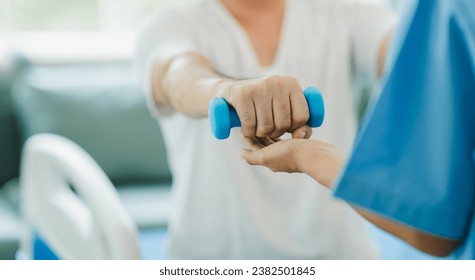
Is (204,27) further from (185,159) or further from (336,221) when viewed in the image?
(336,221)

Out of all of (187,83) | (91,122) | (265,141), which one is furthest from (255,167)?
(91,122)

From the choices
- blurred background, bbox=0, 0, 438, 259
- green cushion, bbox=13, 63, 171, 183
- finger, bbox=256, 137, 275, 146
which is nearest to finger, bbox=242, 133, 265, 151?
finger, bbox=256, 137, 275, 146

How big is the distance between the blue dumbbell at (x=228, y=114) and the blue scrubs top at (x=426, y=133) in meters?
0.06

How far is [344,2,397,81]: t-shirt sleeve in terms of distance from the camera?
119cm

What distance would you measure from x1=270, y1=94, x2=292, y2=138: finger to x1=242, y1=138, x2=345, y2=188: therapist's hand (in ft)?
0.06

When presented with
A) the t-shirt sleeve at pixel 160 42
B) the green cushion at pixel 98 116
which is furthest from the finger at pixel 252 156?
the green cushion at pixel 98 116

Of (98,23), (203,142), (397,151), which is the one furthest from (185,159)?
(98,23)

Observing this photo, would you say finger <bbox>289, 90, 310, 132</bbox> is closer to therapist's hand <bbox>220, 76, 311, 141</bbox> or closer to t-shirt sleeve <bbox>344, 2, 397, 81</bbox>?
therapist's hand <bbox>220, 76, 311, 141</bbox>

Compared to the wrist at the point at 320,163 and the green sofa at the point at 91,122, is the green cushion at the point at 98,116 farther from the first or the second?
the wrist at the point at 320,163

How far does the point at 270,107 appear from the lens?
758 millimetres

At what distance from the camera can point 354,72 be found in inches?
49.4

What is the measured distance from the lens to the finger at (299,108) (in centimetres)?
76

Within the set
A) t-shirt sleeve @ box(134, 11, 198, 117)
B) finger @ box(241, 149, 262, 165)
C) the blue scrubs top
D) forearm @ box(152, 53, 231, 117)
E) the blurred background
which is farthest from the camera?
the blurred background

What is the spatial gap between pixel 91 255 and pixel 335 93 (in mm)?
439
